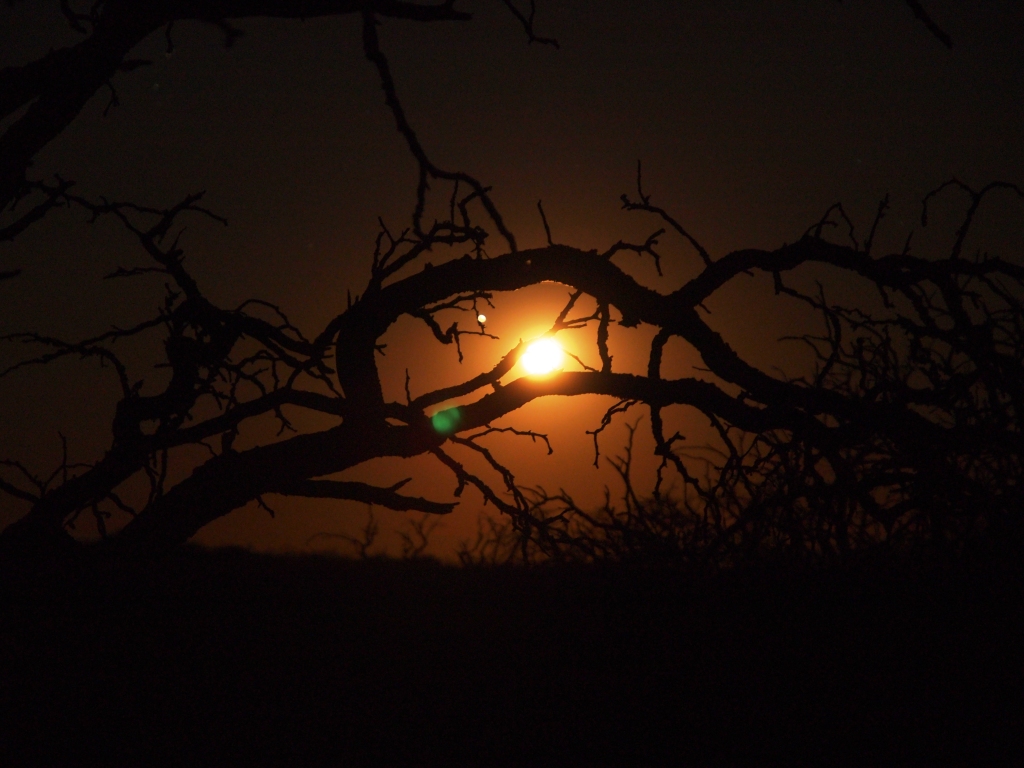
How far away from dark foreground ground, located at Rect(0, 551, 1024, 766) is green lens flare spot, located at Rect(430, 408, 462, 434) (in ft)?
3.54

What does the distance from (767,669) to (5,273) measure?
338 centimetres

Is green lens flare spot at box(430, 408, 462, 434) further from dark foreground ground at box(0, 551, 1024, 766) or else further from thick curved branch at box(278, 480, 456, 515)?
dark foreground ground at box(0, 551, 1024, 766)

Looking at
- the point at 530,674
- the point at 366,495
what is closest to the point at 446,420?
the point at 366,495

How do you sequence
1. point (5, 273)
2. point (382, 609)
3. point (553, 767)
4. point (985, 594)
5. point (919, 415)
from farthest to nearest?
point (382, 609), point (985, 594), point (919, 415), point (553, 767), point (5, 273)

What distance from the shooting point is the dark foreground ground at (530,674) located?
3.62m

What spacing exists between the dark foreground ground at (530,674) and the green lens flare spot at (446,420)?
108cm

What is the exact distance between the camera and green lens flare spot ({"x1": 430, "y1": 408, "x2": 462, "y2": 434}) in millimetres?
4320

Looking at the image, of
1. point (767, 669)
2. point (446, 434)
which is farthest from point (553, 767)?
point (446, 434)

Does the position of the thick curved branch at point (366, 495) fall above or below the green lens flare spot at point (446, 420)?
below

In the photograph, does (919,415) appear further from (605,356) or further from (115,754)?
(115,754)

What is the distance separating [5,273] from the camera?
2471 millimetres

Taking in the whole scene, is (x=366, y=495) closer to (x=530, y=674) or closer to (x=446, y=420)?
(x=446, y=420)

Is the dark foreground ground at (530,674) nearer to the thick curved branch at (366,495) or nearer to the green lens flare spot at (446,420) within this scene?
the thick curved branch at (366,495)

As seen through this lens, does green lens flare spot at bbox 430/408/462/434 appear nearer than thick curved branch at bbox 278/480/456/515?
Yes
